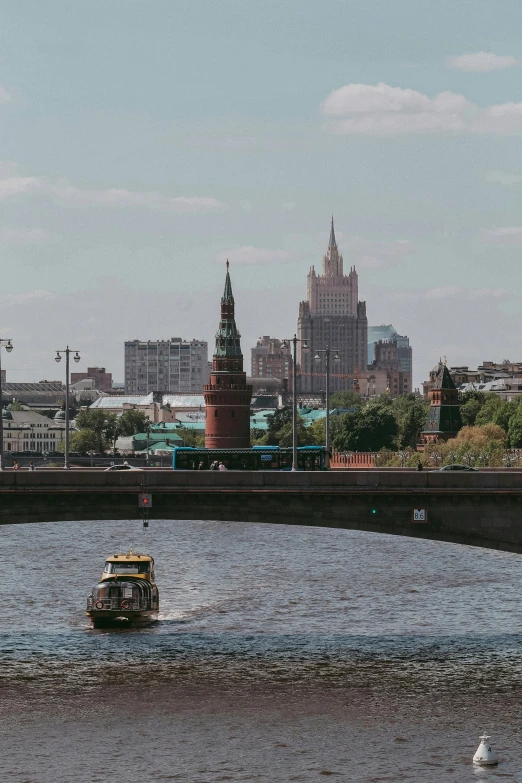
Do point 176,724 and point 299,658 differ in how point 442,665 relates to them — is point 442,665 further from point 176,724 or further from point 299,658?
point 176,724

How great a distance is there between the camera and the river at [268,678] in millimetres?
50188

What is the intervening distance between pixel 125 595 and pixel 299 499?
35.1 feet

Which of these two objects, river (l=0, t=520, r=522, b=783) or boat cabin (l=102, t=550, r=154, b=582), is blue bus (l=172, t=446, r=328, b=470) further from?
boat cabin (l=102, t=550, r=154, b=582)

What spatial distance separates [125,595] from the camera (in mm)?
77688

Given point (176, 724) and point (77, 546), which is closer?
point (176, 724)

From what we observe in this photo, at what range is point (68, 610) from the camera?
3248 inches

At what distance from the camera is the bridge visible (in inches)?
2918

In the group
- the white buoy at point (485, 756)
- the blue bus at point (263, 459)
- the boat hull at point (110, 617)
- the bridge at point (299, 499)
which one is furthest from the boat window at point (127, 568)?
the blue bus at point (263, 459)

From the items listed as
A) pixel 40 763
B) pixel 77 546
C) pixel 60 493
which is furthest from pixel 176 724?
pixel 77 546

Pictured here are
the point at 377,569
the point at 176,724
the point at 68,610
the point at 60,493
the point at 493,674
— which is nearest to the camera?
the point at 176,724

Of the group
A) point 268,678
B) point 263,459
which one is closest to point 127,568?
point 268,678

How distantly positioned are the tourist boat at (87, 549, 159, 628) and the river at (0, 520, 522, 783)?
51.9 inches

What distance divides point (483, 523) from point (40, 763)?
103ft

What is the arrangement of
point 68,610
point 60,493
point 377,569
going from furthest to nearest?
1. point 377,569
2. point 68,610
3. point 60,493
